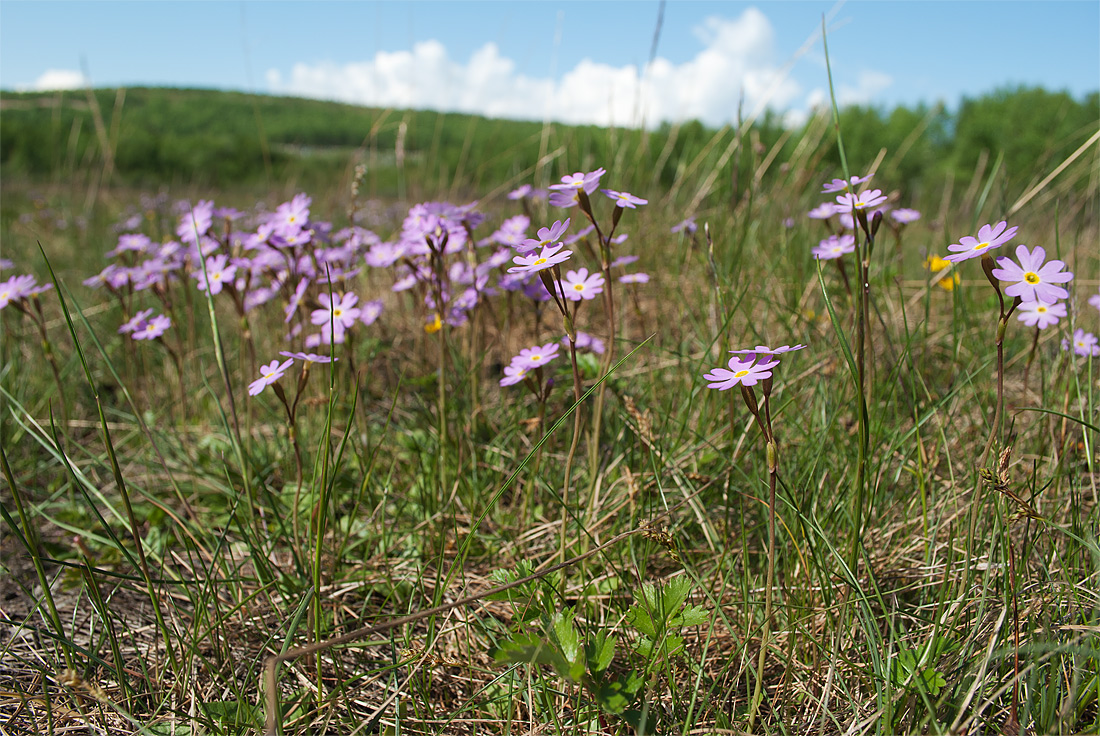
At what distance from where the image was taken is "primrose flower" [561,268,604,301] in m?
1.57

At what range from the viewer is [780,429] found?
205 cm

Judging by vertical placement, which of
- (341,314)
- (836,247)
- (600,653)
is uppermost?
(836,247)

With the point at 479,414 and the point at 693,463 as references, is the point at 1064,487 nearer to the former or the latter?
the point at 693,463

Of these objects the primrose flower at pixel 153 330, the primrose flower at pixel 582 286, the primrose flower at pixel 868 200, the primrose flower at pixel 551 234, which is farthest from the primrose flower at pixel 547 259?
the primrose flower at pixel 153 330

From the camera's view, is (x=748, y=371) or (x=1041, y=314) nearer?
(x=748, y=371)

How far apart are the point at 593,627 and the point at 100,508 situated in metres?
1.84

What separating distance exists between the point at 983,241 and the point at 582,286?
0.86 metres

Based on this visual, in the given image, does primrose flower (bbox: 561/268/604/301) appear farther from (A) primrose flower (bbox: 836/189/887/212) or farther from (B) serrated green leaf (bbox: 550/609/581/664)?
(B) serrated green leaf (bbox: 550/609/581/664)

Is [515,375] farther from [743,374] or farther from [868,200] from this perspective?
[868,200]

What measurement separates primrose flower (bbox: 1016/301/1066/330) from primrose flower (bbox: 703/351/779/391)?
0.93m

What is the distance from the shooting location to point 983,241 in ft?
3.89

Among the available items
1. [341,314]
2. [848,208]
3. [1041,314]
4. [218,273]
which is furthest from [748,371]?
[218,273]

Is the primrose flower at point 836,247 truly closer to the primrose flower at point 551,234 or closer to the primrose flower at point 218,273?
the primrose flower at point 551,234

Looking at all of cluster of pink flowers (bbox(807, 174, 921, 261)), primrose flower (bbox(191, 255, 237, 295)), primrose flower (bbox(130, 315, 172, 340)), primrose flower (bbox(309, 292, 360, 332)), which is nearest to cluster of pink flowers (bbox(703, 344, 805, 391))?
cluster of pink flowers (bbox(807, 174, 921, 261))
